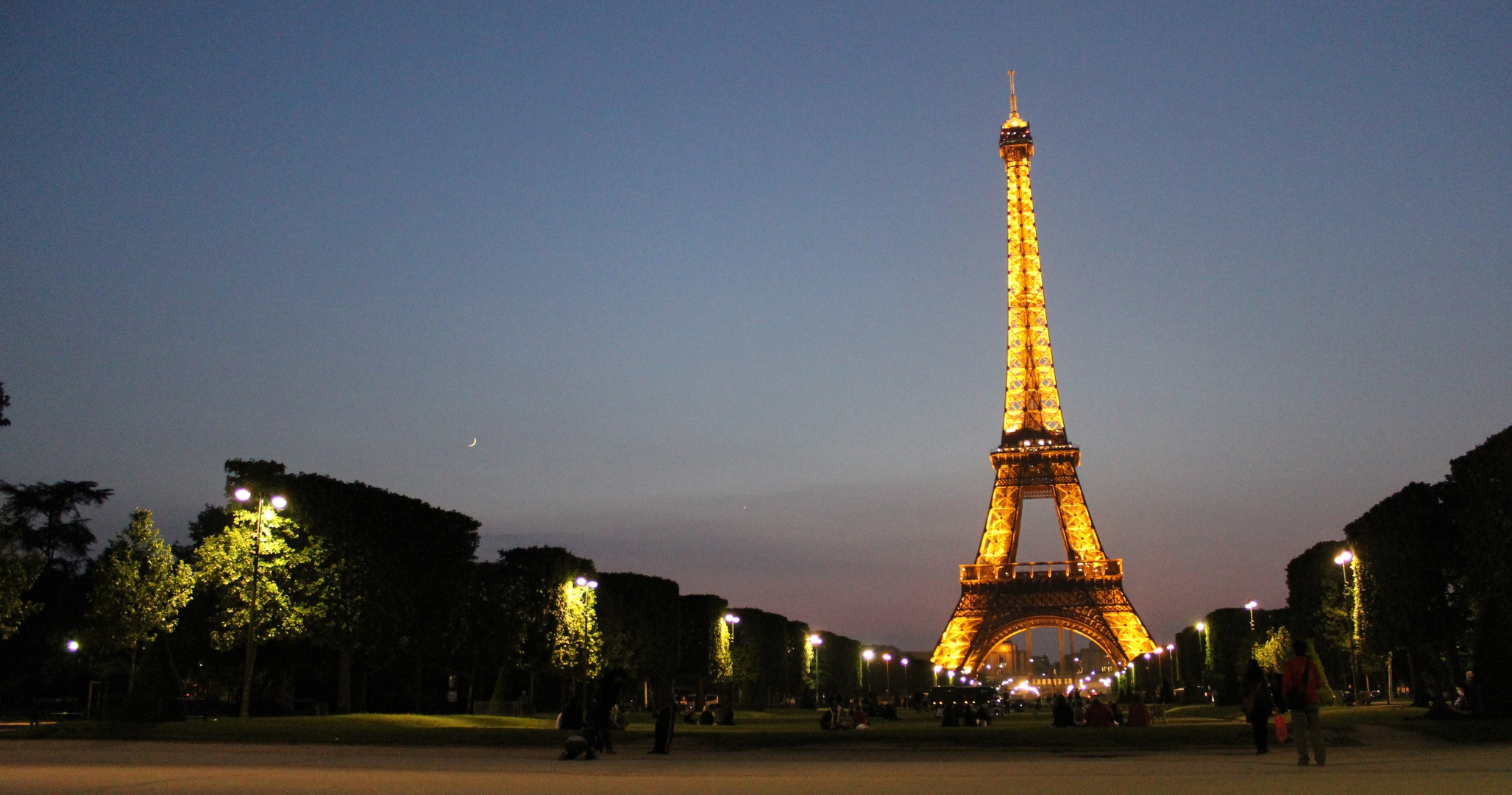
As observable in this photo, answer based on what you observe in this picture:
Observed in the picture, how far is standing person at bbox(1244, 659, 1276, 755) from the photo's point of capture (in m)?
20.5

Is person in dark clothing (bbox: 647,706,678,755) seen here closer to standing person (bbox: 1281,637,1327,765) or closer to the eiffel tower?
standing person (bbox: 1281,637,1327,765)

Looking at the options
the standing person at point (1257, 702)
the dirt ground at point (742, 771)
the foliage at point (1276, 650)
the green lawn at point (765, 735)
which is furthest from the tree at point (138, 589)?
the foliage at point (1276, 650)

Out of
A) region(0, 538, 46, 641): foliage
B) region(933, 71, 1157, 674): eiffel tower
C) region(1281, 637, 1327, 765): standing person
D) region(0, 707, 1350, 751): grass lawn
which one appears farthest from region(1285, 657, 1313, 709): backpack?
region(933, 71, 1157, 674): eiffel tower

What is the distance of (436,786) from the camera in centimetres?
1485

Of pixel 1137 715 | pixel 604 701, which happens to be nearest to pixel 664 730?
pixel 604 701

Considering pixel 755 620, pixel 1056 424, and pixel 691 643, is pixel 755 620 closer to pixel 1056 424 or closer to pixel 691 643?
pixel 691 643

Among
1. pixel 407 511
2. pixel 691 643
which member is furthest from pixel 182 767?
pixel 691 643

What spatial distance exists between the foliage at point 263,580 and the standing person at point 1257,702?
26.7m

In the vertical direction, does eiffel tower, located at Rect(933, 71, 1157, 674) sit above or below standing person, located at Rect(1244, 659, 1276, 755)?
above

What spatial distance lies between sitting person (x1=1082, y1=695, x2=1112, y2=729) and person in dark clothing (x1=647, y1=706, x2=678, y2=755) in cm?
1096

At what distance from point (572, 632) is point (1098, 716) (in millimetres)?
31006

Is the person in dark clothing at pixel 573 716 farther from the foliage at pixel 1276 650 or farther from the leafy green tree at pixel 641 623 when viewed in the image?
the foliage at pixel 1276 650

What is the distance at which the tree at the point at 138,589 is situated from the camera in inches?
1462

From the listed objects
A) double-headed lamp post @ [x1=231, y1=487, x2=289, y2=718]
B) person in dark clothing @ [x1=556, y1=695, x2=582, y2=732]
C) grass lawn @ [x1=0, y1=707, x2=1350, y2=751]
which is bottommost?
grass lawn @ [x1=0, y1=707, x2=1350, y2=751]
